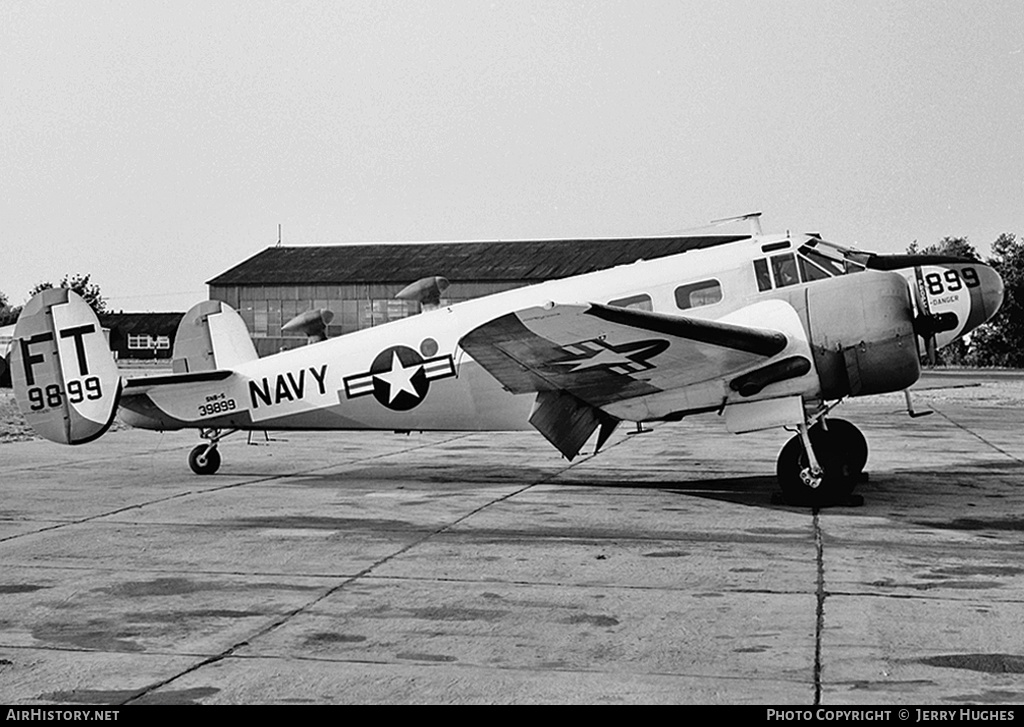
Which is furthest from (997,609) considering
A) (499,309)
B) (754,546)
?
(499,309)

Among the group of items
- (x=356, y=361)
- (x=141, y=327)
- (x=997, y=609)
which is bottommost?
(x=997, y=609)

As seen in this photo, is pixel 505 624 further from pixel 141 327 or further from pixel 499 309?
pixel 141 327

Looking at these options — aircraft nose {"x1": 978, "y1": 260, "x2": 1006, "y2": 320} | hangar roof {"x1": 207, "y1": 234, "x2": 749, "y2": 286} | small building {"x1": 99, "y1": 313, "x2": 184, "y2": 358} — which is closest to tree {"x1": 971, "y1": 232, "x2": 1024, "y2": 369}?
hangar roof {"x1": 207, "y1": 234, "x2": 749, "y2": 286}

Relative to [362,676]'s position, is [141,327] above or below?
above

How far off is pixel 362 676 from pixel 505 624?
1.31m

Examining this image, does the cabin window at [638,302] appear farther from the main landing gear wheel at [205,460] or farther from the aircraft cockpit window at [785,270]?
the main landing gear wheel at [205,460]

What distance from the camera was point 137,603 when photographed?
718cm

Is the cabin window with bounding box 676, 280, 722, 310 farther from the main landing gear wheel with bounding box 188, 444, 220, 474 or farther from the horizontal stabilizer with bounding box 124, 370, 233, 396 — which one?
the main landing gear wheel with bounding box 188, 444, 220, 474

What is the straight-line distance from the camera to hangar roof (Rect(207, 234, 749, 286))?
240 feet

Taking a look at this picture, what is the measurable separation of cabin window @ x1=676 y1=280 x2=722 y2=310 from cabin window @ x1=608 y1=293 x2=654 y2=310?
0.34 meters

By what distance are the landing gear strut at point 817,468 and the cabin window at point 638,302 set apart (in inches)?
94.0

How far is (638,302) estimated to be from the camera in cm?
1302

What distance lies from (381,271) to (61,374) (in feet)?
196

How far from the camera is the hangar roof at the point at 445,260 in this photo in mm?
73125
